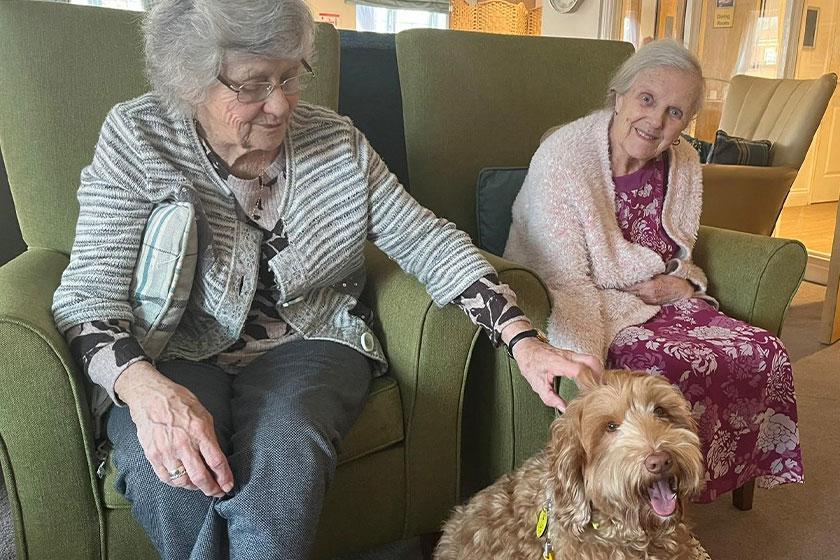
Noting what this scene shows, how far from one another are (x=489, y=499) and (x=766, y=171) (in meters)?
2.22

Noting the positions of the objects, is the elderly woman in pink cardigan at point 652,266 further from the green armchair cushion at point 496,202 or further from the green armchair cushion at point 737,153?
the green armchair cushion at point 737,153

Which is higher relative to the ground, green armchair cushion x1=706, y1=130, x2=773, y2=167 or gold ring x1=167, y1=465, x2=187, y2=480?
green armchair cushion x1=706, y1=130, x2=773, y2=167

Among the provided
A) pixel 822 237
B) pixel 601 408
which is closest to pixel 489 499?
pixel 601 408

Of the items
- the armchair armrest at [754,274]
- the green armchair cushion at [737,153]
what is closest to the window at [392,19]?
the green armchair cushion at [737,153]

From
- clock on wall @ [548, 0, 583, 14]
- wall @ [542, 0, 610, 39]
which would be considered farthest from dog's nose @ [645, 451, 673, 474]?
clock on wall @ [548, 0, 583, 14]

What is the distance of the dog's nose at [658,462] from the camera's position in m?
1.01

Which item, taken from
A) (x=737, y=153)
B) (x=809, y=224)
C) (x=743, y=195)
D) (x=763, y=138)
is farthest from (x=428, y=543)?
(x=809, y=224)

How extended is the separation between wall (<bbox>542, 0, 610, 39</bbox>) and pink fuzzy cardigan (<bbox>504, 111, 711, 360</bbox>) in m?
3.74

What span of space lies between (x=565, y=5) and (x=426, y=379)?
15.4ft

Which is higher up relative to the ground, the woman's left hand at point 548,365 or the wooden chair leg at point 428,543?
the woman's left hand at point 548,365

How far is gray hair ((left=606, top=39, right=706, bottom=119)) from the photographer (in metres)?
1.83

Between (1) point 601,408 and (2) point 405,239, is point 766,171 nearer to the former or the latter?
(2) point 405,239

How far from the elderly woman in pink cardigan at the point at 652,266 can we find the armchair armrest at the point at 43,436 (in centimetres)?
89

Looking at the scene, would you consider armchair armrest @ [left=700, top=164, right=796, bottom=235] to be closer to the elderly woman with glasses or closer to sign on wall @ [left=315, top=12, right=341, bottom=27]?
the elderly woman with glasses
